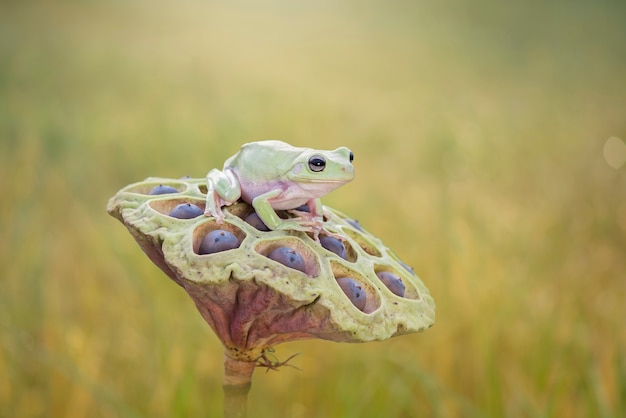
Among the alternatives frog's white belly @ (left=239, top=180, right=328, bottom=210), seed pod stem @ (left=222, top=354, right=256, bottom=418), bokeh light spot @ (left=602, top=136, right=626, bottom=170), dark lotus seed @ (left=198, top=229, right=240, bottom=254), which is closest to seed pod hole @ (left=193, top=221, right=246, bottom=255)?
dark lotus seed @ (left=198, top=229, right=240, bottom=254)

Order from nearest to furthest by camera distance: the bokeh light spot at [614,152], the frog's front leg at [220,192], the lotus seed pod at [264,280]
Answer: the lotus seed pod at [264,280], the frog's front leg at [220,192], the bokeh light spot at [614,152]

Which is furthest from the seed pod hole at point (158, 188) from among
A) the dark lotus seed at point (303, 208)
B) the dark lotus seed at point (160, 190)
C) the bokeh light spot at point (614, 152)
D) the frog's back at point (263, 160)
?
the bokeh light spot at point (614, 152)

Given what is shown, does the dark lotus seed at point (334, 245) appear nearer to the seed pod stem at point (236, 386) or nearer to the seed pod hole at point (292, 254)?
the seed pod hole at point (292, 254)

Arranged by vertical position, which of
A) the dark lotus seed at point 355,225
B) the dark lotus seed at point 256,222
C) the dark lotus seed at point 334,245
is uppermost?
the dark lotus seed at point 256,222

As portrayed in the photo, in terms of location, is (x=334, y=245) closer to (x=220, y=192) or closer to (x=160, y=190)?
(x=220, y=192)

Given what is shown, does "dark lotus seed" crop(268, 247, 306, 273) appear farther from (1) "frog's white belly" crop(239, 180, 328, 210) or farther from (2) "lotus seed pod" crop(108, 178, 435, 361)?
(1) "frog's white belly" crop(239, 180, 328, 210)

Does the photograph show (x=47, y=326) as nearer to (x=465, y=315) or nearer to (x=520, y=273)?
(x=465, y=315)
